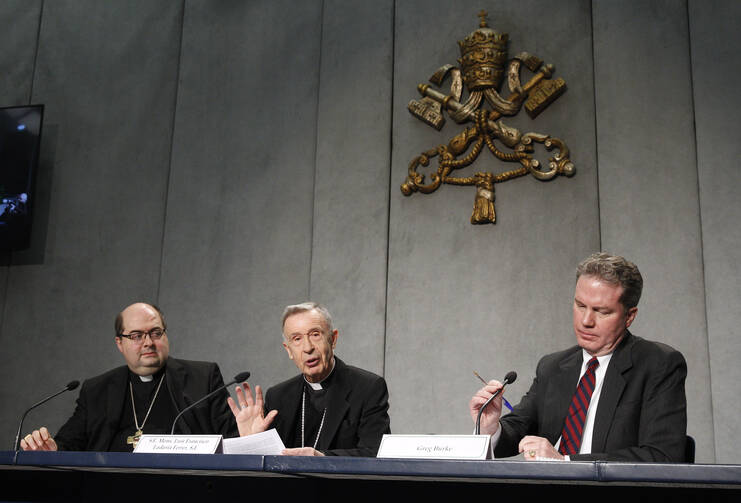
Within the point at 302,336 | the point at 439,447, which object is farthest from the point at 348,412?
the point at 439,447

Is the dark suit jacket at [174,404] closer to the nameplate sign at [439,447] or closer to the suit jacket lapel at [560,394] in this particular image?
the suit jacket lapel at [560,394]

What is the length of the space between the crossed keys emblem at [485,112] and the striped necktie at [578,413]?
1.85 m

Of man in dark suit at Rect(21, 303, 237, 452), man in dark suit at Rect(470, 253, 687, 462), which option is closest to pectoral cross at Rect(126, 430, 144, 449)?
man in dark suit at Rect(21, 303, 237, 452)

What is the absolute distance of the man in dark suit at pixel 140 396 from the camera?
394cm

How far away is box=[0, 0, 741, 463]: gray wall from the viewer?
173 inches

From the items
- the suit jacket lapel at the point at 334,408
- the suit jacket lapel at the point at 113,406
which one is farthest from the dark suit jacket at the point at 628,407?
the suit jacket lapel at the point at 113,406

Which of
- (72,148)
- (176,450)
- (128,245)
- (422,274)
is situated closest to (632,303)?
(176,450)

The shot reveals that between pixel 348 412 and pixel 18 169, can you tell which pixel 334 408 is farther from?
pixel 18 169

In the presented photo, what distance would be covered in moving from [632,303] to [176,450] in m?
1.61

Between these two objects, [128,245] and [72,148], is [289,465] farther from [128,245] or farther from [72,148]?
[72,148]

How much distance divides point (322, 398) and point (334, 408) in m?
0.12

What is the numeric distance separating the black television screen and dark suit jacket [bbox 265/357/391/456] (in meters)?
2.77

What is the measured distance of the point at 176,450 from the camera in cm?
253

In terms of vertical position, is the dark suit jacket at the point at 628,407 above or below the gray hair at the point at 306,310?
below
